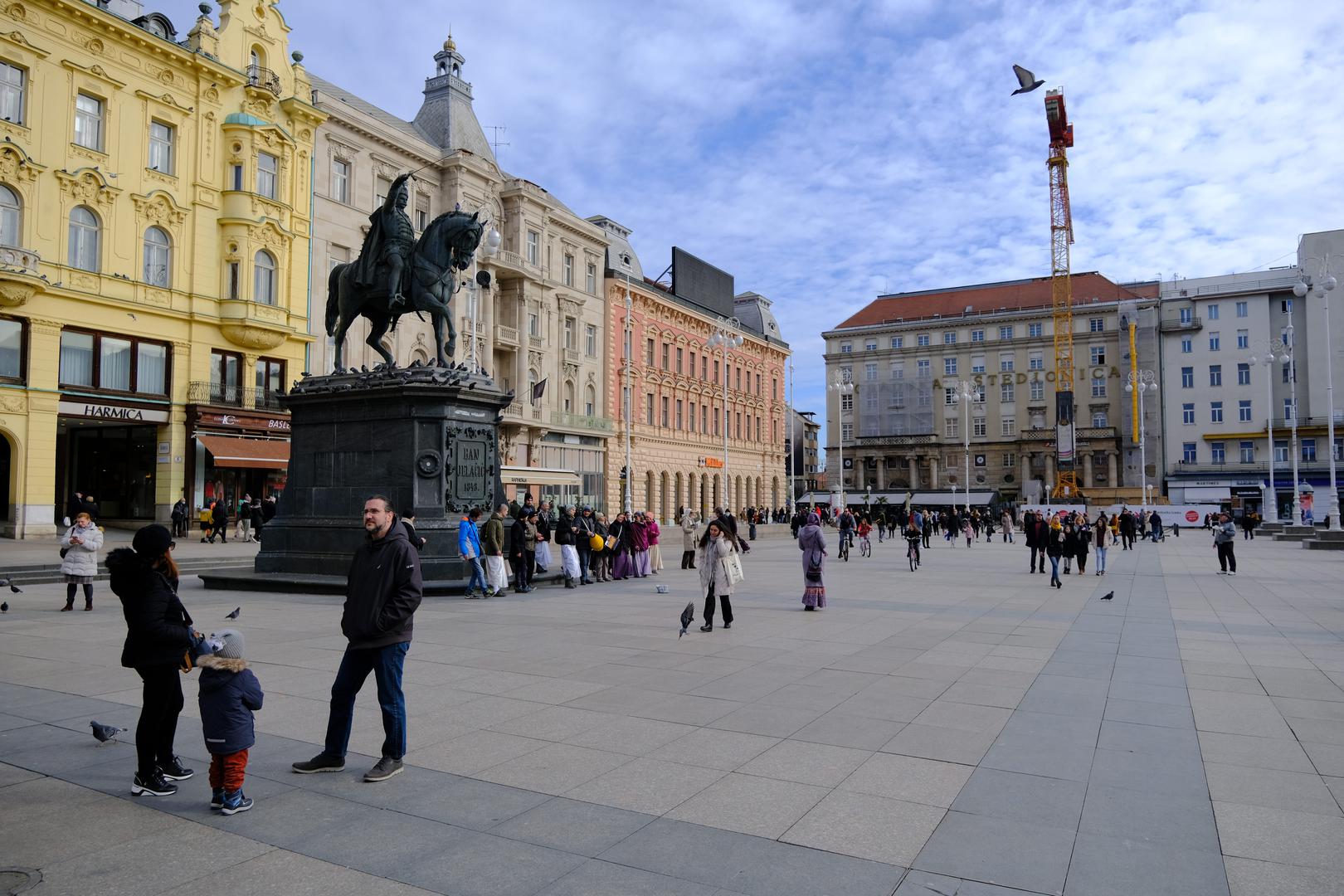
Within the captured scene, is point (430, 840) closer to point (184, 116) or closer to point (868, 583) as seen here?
point (868, 583)

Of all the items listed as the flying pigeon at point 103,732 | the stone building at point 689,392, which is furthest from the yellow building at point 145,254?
the flying pigeon at point 103,732

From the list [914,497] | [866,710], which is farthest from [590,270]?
[866,710]

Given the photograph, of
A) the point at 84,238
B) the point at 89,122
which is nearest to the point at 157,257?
the point at 84,238

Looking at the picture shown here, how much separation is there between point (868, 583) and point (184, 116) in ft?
100

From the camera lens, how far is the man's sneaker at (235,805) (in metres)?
4.86

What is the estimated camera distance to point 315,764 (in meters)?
5.57

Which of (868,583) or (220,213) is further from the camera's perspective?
(220,213)

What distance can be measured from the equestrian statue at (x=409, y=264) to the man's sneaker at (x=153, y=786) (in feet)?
38.5

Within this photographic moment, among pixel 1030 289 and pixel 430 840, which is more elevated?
pixel 1030 289

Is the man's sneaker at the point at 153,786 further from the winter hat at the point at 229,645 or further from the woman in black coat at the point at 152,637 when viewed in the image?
the winter hat at the point at 229,645

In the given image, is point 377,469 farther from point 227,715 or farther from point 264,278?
point 264,278

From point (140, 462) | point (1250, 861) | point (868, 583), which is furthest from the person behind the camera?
point (140, 462)

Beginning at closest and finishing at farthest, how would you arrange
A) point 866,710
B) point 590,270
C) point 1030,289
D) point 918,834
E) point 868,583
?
point 918,834, point 866,710, point 868,583, point 590,270, point 1030,289

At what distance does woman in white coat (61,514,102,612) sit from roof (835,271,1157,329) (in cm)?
9391
